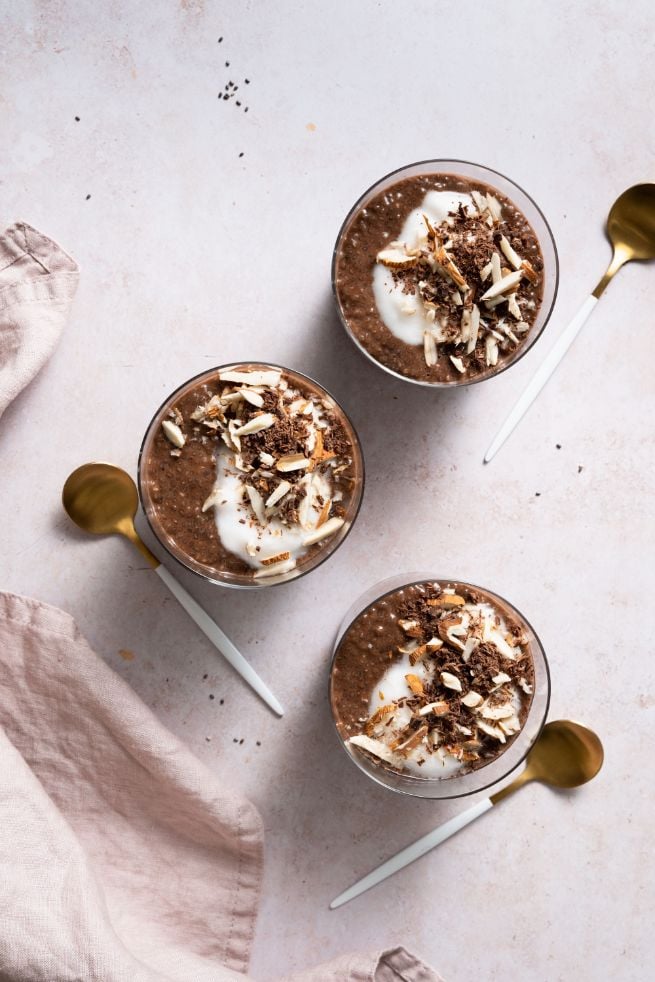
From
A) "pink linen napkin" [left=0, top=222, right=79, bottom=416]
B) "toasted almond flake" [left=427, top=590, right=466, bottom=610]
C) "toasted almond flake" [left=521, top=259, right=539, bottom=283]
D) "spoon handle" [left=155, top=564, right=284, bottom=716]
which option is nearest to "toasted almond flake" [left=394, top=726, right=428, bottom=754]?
"toasted almond flake" [left=427, top=590, right=466, bottom=610]

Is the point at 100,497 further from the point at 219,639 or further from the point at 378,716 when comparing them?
the point at 378,716

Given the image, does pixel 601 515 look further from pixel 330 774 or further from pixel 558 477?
pixel 330 774

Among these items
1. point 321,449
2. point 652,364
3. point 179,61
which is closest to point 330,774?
point 321,449

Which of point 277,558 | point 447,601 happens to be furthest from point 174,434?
point 447,601

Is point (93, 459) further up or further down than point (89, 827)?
further up

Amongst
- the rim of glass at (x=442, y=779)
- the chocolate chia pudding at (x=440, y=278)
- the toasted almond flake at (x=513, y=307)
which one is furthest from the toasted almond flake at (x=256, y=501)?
the toasted almond flake at (x=513, y=307)
